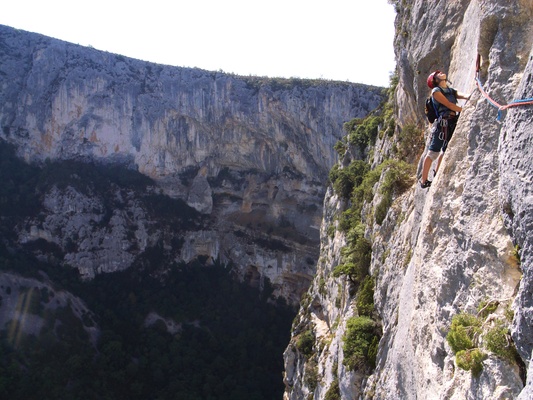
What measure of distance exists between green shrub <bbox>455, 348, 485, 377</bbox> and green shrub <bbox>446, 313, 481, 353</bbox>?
0.14 metres

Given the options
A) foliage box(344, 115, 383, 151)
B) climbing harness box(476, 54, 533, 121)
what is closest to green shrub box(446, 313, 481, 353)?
climbing harness box(476, 54, 533, 121)

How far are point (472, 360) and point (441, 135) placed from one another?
3351 mm

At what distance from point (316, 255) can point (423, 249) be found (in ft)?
125

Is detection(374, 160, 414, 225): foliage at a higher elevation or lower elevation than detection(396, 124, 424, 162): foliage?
lower

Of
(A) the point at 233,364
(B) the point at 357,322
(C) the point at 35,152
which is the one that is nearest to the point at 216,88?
(C) the point at 35,152

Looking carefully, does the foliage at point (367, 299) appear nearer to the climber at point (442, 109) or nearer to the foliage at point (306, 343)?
the foliage at point (306, 343)

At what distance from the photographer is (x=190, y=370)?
34.6 metres

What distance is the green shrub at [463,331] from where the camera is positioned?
203 inches

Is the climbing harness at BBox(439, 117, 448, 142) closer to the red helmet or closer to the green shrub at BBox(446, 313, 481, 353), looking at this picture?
the red helmet

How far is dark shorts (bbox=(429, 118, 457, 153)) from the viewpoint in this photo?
6.70 m

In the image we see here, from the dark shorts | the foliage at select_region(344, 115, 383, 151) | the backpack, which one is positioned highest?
the foliage at select_region(344, 115, 383, 151)

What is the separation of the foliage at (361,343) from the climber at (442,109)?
5766 mm

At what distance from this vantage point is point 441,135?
6.80 metres

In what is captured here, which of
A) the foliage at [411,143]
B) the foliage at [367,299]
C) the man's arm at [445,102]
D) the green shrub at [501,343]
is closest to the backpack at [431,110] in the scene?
the man's arm at [445,102]
